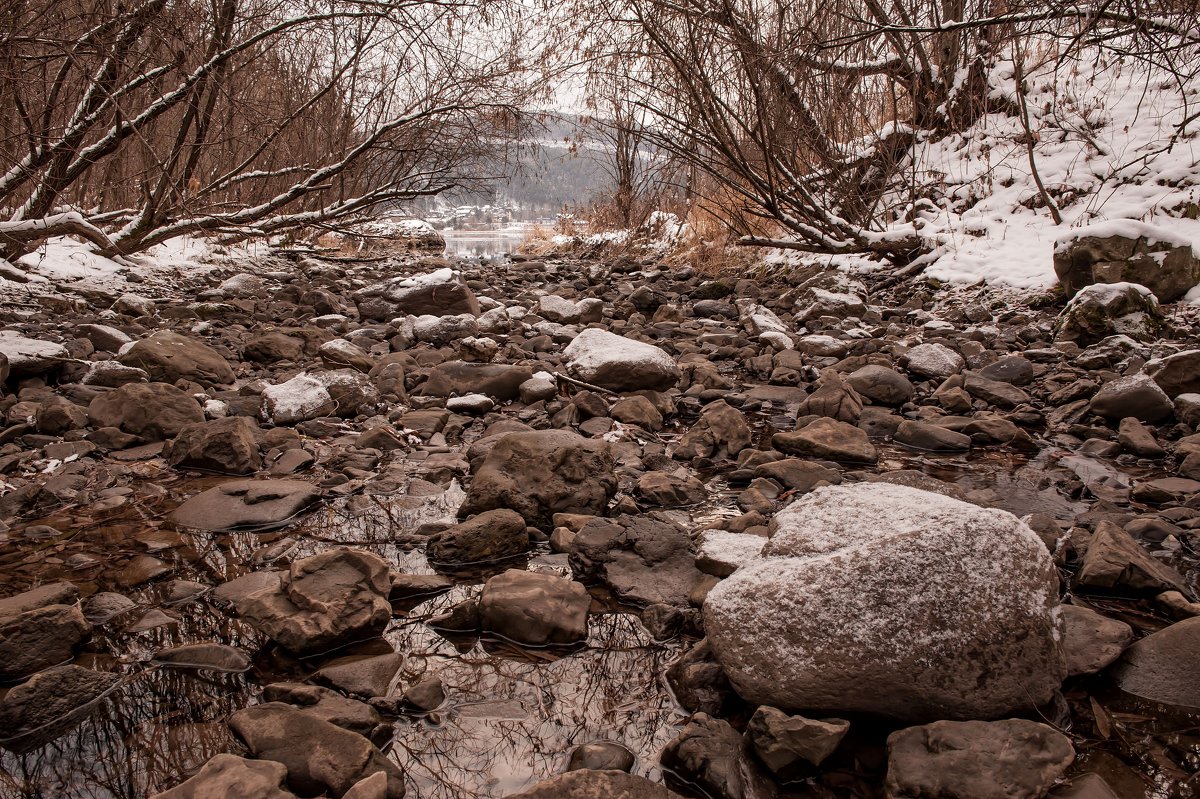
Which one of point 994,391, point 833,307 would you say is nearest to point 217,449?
point 994,391

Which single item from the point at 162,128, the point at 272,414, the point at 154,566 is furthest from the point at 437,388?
the point at 162,128

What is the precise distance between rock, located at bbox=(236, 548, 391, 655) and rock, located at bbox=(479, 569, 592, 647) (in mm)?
272

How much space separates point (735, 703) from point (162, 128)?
1044 cm

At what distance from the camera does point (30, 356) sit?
359 cm

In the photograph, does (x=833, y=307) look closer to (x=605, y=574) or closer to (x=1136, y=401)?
(x=1136, y=401)

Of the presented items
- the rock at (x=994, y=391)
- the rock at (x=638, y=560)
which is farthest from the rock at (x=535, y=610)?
the rock at (x=994, y=391)

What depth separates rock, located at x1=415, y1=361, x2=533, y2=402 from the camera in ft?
13.1

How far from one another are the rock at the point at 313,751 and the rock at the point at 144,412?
204cm

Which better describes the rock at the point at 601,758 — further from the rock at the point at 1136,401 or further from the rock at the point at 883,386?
the rock at the point at 1136,401

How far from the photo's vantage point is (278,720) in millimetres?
1449

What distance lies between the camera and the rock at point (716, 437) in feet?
10.3

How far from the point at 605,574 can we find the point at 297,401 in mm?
1996

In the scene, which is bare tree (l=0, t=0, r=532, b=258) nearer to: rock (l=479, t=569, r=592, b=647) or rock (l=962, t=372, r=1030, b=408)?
rock (l=479, t=569, r=592, b=647)

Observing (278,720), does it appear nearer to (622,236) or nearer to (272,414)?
(272,414)
